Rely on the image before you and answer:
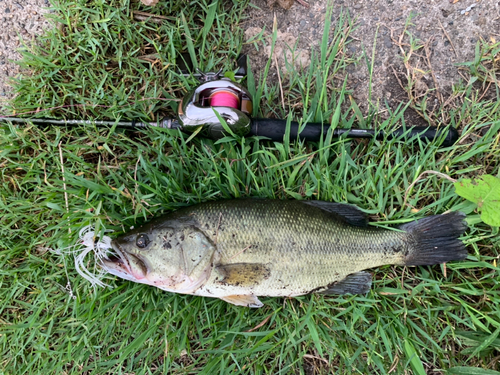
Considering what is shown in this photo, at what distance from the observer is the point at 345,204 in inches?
105

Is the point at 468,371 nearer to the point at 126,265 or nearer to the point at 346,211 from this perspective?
the point at 346,211

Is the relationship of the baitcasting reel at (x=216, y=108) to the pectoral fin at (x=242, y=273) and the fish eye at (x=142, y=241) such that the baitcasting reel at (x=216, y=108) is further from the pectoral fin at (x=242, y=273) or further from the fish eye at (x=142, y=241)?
the pectoral fin at (x=242, y=273)

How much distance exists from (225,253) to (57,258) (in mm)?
1704

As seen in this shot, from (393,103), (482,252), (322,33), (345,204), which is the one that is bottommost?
(482,252)

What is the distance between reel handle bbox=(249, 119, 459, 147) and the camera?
2.64 metres

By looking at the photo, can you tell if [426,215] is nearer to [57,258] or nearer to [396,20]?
[396,20]

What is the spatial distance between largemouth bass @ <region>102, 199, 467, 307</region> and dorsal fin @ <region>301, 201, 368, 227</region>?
2.3 inches

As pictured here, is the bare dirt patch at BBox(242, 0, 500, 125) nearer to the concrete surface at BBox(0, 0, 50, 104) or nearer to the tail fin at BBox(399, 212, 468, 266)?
the tail fin at BBox(399, 212, 468, 266)

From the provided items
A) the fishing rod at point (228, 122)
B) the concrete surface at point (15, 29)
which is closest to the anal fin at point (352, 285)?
the fishing rod at point (228, 122)

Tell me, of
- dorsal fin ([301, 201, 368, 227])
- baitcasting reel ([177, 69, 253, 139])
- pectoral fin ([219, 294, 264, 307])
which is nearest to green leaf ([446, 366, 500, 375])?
dorsal fin ([301, 201, 368, 227])

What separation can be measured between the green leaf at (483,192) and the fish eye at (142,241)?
2.54 meters

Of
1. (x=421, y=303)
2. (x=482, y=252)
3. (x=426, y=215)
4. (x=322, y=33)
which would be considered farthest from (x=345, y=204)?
(x=322, y=33)

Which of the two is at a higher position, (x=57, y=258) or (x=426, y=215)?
(x=426, y=215)

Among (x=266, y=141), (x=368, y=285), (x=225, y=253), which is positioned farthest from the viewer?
(x=266, y=141)
